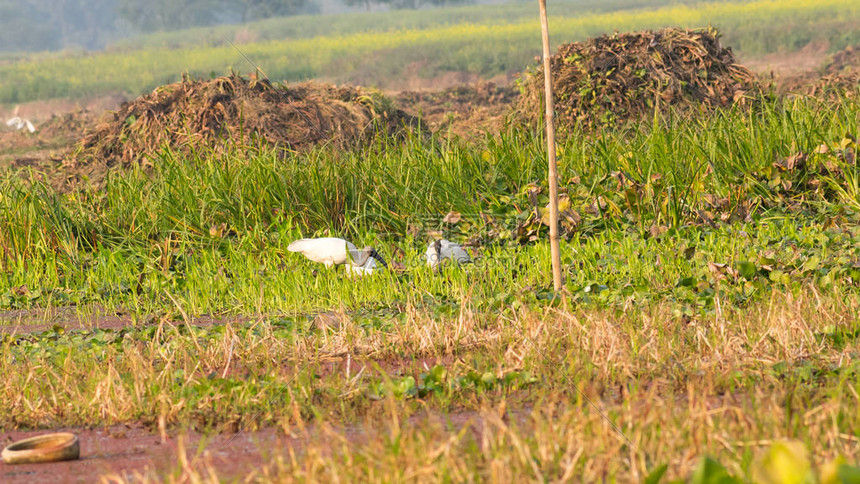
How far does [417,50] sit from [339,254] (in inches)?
1136

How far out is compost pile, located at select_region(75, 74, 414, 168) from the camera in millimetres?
9867

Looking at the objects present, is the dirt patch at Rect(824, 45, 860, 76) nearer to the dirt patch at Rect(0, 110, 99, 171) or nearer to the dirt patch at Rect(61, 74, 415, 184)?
the dirt patch at Rect(61, 74, 415, 184)

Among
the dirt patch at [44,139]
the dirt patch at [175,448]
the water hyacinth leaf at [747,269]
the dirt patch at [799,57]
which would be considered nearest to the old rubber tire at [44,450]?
the dirt patch at [175,448]

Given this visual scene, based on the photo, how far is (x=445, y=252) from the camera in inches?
210

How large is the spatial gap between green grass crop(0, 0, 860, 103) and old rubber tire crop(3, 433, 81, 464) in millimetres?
24065

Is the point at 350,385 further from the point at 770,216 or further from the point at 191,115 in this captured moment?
the point at 191,115

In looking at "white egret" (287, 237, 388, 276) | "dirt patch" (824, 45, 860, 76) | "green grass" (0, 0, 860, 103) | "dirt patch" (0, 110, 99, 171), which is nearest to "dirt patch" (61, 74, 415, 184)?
"dirt patch" (0, 110, 99, 171)

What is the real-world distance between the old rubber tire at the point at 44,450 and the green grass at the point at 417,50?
79.0ft

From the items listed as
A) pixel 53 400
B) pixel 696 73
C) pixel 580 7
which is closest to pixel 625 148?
pixel 696 73

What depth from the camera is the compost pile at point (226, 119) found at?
987 cm

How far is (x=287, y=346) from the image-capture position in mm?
3572

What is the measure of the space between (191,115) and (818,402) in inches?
340

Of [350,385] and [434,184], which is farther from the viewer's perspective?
[434,184]

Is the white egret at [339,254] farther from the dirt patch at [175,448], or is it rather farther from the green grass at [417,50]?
the green grass at [417,50]
